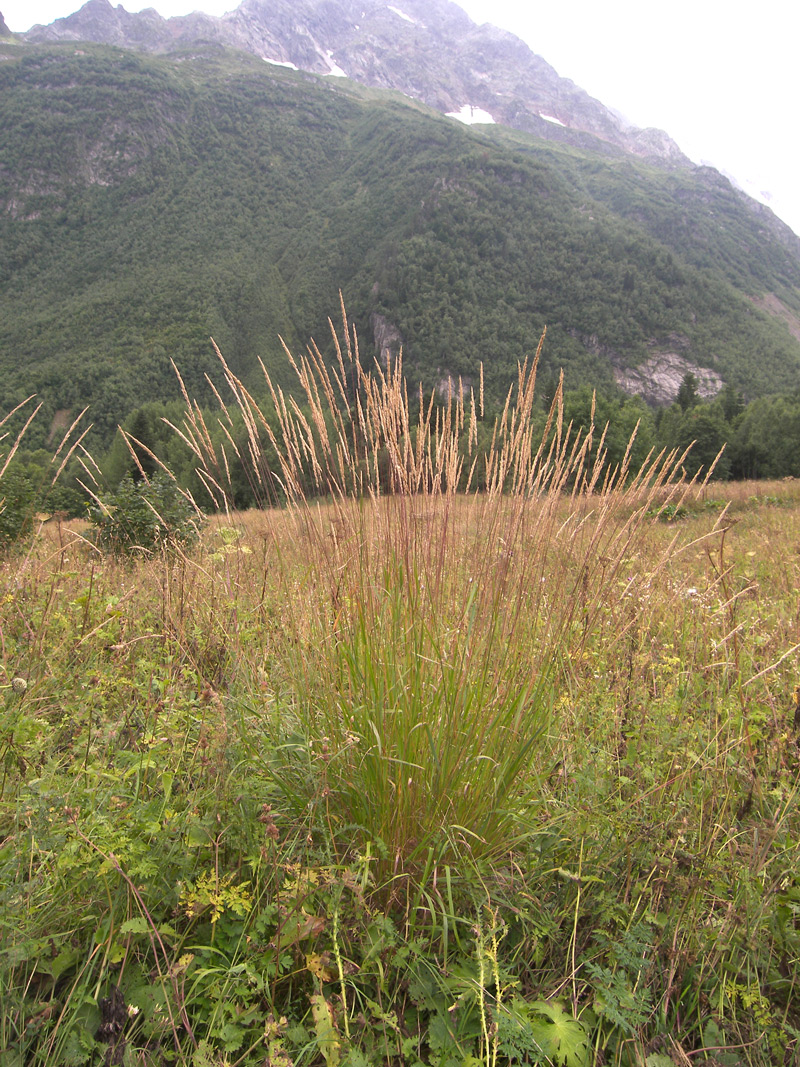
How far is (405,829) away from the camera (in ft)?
5.38

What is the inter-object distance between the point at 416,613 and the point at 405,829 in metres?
0.68

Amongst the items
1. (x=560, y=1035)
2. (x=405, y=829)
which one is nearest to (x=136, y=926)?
(x=405, y=829)

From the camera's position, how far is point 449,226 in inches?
4417

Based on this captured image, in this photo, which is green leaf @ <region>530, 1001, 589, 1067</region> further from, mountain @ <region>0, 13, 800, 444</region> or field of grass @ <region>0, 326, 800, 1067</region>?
mountain @ <region>0, 13, 800, 444</region>

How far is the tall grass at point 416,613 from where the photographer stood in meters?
1.65

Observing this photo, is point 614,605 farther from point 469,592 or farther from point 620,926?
point 620,926

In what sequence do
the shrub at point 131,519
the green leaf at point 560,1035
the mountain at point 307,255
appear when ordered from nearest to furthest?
1. the green leaf at point 560,1035
2. the shrub at point 131,519
3. the mountain at point 307,255

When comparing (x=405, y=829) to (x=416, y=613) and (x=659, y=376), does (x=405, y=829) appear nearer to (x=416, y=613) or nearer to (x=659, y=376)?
(x=416, y=613)

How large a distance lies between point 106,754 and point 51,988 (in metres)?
0.74

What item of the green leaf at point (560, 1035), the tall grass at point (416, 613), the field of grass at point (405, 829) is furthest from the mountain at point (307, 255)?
the green leaf at point (560, 1035)

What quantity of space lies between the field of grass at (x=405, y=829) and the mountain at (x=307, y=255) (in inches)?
2414

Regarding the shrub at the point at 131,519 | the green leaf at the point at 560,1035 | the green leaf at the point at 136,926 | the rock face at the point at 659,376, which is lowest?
the shrub at the point at 131,519

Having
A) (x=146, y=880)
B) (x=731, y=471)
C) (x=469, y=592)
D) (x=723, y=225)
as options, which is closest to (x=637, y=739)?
(x=469, y=592)

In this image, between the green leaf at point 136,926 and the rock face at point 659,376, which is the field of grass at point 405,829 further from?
Answer: the rock face at point 659,376
